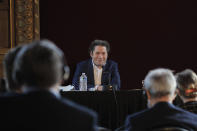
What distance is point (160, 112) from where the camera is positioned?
156 cm

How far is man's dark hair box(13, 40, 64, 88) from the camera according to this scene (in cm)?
109

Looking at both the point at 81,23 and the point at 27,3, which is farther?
the point at 81,23

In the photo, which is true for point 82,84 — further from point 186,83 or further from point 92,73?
point 186,83

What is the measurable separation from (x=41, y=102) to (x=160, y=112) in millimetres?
714

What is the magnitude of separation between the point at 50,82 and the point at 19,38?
405 centimetres

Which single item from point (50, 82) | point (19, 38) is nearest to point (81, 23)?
point (19, 38)

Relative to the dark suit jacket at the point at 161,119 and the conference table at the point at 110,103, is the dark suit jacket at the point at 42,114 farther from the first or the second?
the conference table at the point at 110,103

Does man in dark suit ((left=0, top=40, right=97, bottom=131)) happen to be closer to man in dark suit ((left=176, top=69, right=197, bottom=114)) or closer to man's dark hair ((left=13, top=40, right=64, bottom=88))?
man's dark hair ((left=13, top=40, right=64, bottom=88))

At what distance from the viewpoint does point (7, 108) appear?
3.53 feet

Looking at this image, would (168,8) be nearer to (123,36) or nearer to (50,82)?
(123,36)

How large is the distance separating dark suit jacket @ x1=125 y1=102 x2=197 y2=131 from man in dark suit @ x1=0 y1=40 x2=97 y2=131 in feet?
1.70

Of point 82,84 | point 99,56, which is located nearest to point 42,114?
point 82,84

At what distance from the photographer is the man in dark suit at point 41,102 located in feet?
3.44

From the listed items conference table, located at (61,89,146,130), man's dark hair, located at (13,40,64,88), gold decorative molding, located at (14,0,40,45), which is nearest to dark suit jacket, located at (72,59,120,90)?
conference table, located at (61,89,146,130)
